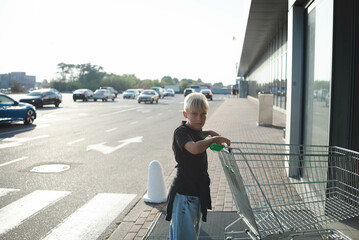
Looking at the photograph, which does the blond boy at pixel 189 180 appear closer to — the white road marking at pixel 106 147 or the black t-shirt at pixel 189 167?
the black t-shirt at pixel 189 167

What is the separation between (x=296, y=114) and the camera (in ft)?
19.0

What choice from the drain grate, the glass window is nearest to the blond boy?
the glass window

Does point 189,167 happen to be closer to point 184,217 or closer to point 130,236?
point 184,217

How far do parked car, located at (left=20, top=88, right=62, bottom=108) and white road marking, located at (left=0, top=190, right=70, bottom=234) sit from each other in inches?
939

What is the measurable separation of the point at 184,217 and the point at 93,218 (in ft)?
7.24

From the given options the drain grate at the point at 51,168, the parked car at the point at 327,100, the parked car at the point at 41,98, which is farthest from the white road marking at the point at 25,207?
the parked car at the point at 41,98

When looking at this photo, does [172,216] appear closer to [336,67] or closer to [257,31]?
[336,67]

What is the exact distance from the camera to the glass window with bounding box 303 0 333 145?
14.7ft

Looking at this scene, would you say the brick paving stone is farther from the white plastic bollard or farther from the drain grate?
the drain grate

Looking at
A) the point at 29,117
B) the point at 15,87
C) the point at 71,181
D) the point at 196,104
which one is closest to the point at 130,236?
the point at 196,104

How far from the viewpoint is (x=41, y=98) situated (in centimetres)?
2828

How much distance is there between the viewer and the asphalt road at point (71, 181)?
14.4 ft

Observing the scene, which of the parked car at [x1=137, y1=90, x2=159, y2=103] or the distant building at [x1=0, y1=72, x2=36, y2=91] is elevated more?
the distant building at [x1=0, y1=72, x2=36, y2=91]

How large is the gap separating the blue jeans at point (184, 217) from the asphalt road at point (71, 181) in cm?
160
